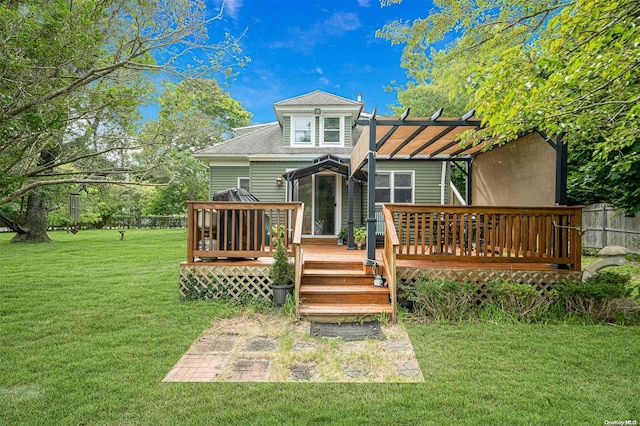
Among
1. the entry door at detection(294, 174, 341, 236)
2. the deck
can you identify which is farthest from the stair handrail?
the entry door at detection(294, 174, 341, 236)

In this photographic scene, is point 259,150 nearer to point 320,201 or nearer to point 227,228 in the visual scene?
point 320,201

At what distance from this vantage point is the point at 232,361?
3.23 m

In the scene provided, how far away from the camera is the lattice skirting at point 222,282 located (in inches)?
202

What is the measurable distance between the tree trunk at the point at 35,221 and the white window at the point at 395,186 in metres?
15.2

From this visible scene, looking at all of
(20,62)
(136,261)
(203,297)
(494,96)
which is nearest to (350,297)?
(203,297)

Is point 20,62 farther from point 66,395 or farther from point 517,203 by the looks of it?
point 517,203

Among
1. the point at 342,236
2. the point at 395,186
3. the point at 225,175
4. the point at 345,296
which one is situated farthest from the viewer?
the point at 225,175

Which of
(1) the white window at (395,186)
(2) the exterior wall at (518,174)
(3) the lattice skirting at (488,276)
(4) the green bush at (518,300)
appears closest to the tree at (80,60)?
(3) the lattice skirting at (488,276)

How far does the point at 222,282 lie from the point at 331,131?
7.62 meters

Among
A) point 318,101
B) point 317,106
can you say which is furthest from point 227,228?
point 318,101

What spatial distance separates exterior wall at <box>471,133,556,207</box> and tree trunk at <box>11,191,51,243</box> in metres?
18.0

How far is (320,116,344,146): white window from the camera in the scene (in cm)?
1128

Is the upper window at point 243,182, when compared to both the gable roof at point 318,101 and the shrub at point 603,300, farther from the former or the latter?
the shrub at point 603,300

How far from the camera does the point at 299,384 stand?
278 centimetres
